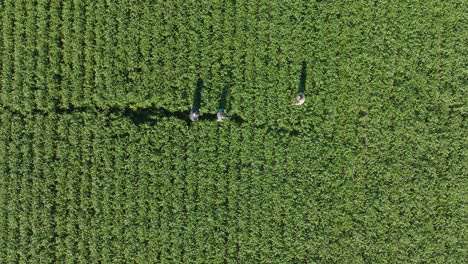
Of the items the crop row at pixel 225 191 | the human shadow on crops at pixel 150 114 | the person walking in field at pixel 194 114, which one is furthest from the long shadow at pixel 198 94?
the crop row at pixel 225 191

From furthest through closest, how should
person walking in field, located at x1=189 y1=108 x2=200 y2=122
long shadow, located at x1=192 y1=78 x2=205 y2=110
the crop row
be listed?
1. long shadow, located at x1=192 y1=78 x2=205 y2=110
2. person walking in field, located at x1=189 y1=108 x2=200 y2=122
3. the crop row

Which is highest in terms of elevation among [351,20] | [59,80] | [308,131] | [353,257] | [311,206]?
[351,20]

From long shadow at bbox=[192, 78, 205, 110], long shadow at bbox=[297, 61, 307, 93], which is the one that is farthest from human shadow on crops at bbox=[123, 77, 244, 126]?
long shadow at bbox=[297, 61, 307, 93]

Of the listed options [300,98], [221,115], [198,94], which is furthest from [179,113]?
[300,98]

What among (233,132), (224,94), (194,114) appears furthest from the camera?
(224,94)

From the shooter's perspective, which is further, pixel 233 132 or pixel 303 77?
pixel 303 77

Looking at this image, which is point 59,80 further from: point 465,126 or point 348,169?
point 465,126

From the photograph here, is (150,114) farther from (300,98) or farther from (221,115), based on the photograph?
(300,98)

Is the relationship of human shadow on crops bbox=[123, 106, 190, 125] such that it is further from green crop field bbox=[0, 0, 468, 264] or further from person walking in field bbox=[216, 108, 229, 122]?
person walking in field bbox=[216, 108, 229, 122]

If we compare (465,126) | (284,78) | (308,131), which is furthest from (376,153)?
(284,78)
